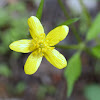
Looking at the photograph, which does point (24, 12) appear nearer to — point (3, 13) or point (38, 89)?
point (3, 13)

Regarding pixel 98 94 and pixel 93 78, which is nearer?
pixel 98 94

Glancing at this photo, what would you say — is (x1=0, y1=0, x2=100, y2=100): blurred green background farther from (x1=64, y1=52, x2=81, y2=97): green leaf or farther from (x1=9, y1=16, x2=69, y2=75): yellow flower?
(x1=9, y1=16, x2=69, y2=75): yellow flower

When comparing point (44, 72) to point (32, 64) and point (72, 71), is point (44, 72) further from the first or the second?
point (32, 64)

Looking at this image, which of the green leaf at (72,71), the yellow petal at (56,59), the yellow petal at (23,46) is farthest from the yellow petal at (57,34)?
the green leaf at (72,71)

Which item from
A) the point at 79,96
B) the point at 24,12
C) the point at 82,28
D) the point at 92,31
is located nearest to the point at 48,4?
the point at 24,12

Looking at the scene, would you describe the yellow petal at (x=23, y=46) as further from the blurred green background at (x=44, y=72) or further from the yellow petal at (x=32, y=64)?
the blurred green background at (x=44, y=72)
